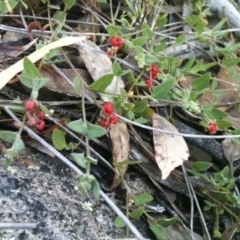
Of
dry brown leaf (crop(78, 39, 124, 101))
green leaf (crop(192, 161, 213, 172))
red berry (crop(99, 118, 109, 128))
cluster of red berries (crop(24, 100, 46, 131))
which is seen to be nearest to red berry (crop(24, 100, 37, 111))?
cluster of red berries (crop(24, 100, 46, 131))

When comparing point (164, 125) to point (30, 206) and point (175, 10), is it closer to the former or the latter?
point (30, 206)

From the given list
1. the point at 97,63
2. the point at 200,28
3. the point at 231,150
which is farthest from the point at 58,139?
the point at 200,28

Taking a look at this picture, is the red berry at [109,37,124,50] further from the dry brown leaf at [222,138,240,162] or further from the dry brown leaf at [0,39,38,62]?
the dry brown leaf at [222,138,240,162]

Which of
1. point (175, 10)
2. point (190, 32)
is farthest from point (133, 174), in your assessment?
point (175, 10)

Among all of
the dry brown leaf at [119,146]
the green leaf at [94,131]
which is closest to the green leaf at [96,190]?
the green leaf at [94,131]

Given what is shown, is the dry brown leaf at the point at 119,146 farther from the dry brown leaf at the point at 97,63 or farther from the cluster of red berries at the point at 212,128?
the cluster of red berries at the point at 212,128
